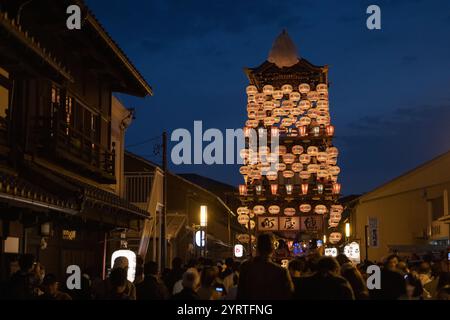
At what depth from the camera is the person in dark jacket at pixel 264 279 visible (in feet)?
26.6

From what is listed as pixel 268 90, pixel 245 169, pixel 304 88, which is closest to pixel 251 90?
pixel 268 90

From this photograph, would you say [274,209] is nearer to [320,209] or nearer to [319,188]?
[320,209]

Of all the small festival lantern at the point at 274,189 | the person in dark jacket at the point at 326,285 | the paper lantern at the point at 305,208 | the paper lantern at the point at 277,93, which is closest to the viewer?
the person in dark jacket at the point at 326,285

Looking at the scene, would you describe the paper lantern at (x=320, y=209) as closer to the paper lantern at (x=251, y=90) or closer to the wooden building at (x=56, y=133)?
the paper lantern at (x=251, y=90)

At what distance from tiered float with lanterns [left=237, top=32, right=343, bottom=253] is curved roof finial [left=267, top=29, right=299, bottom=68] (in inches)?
35.7

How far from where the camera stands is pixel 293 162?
41719 mm

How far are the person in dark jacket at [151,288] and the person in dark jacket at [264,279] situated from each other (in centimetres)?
256

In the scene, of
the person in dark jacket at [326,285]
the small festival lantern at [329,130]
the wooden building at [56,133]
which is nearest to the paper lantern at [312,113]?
the small festival lantern at [329,130]

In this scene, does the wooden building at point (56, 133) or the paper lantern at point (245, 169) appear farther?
the paper lantern at point (245, 169)

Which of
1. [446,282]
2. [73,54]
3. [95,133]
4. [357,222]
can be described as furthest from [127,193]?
[357,222]

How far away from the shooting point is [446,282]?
32.2 ft

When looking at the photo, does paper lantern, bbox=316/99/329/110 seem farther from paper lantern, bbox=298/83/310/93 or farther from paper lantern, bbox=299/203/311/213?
paper lantern, bbox=299/203/311/213
